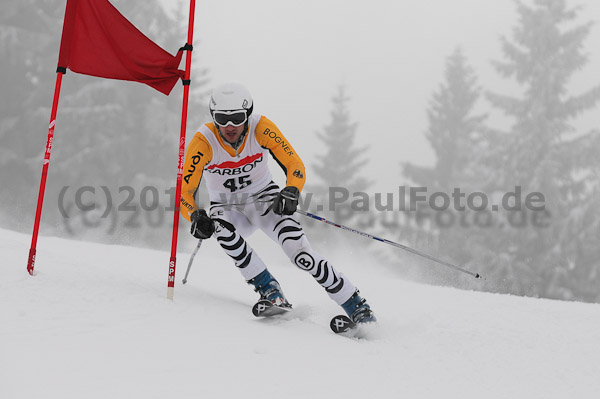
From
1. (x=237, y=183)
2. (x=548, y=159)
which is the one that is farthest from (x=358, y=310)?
(x=548, y=159)

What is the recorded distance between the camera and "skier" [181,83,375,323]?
4.45 metres

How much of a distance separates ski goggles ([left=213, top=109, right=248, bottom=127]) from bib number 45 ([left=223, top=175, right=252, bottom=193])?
0.60 metres

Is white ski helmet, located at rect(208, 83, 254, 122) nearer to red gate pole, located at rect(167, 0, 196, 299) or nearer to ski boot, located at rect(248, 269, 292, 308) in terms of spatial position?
red gate pole, located at rect(167, 0, 196, 299)

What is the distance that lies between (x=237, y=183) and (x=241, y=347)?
1.85 meters

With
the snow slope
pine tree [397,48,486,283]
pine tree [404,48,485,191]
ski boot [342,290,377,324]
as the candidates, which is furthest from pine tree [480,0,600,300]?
ski boot [342,290,377,324]

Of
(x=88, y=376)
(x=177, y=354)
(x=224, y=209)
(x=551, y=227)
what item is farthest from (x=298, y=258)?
(x=551, y=227)

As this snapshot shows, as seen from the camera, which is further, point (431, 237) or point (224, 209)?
point (431, 237)

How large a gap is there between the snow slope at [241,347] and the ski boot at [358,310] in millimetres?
148

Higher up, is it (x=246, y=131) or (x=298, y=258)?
(x=246, y=131)

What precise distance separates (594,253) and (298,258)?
51.5 ft

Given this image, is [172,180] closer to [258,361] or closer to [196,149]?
[196,149]

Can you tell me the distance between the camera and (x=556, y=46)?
18938 millimetres

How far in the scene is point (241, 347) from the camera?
11.3 ft

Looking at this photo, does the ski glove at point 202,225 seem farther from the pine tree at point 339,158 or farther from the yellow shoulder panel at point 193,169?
the pine tree at point 339,158
